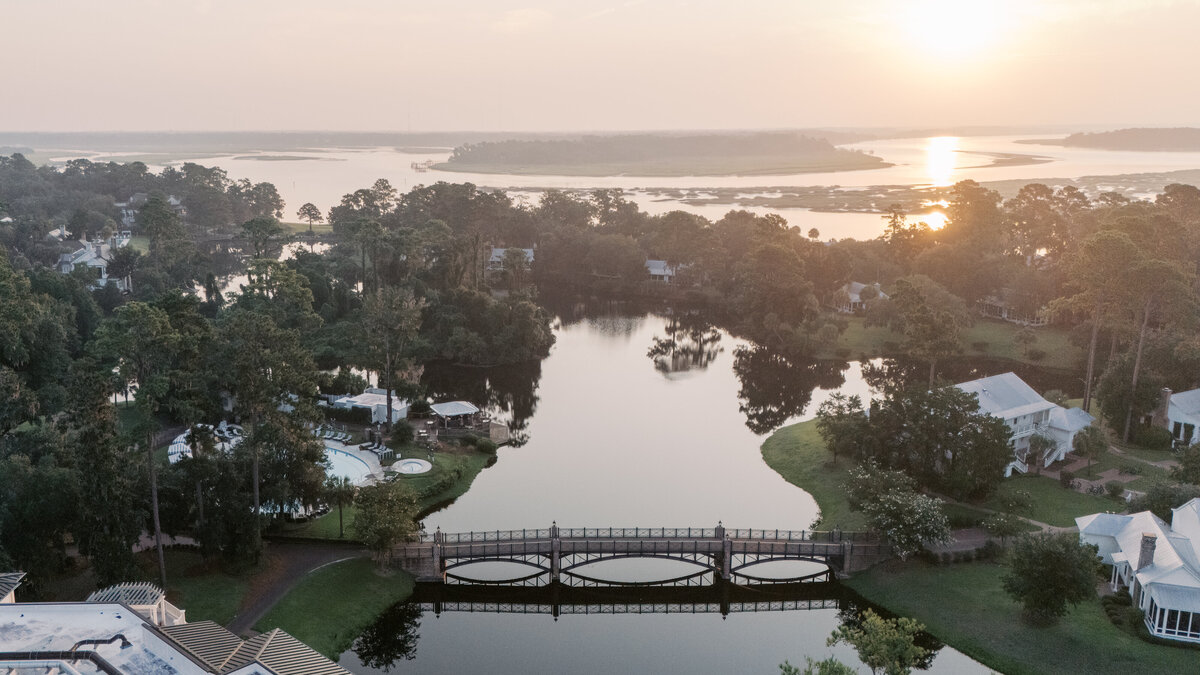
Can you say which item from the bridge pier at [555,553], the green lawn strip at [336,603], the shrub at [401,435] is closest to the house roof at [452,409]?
the shrub at [401,435]

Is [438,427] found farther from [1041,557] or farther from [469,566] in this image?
[1041,557]

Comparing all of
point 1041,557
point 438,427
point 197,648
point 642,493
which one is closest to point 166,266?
point 438,427

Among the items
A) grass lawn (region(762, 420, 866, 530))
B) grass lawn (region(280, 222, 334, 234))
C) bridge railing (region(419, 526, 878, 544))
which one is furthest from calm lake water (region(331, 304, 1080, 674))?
grass lawn (region(280, 222, 334, 234))

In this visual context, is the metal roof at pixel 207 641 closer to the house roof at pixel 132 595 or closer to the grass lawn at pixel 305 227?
the house roof at pixel 132 595

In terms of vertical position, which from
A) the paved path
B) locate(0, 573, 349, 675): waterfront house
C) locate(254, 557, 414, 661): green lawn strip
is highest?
locate(0, 573, 349, 675): waterfront house

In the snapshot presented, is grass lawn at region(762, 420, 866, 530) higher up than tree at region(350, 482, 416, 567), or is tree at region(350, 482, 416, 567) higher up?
tree at region(350, 482, 416, 567)

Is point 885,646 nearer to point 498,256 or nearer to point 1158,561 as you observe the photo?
point 1158,561

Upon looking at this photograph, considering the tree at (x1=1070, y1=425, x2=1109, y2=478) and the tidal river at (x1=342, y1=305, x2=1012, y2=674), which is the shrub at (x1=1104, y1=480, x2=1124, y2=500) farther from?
the tidal river at (x1=342, y1=305, x2=1012, y2=674)
